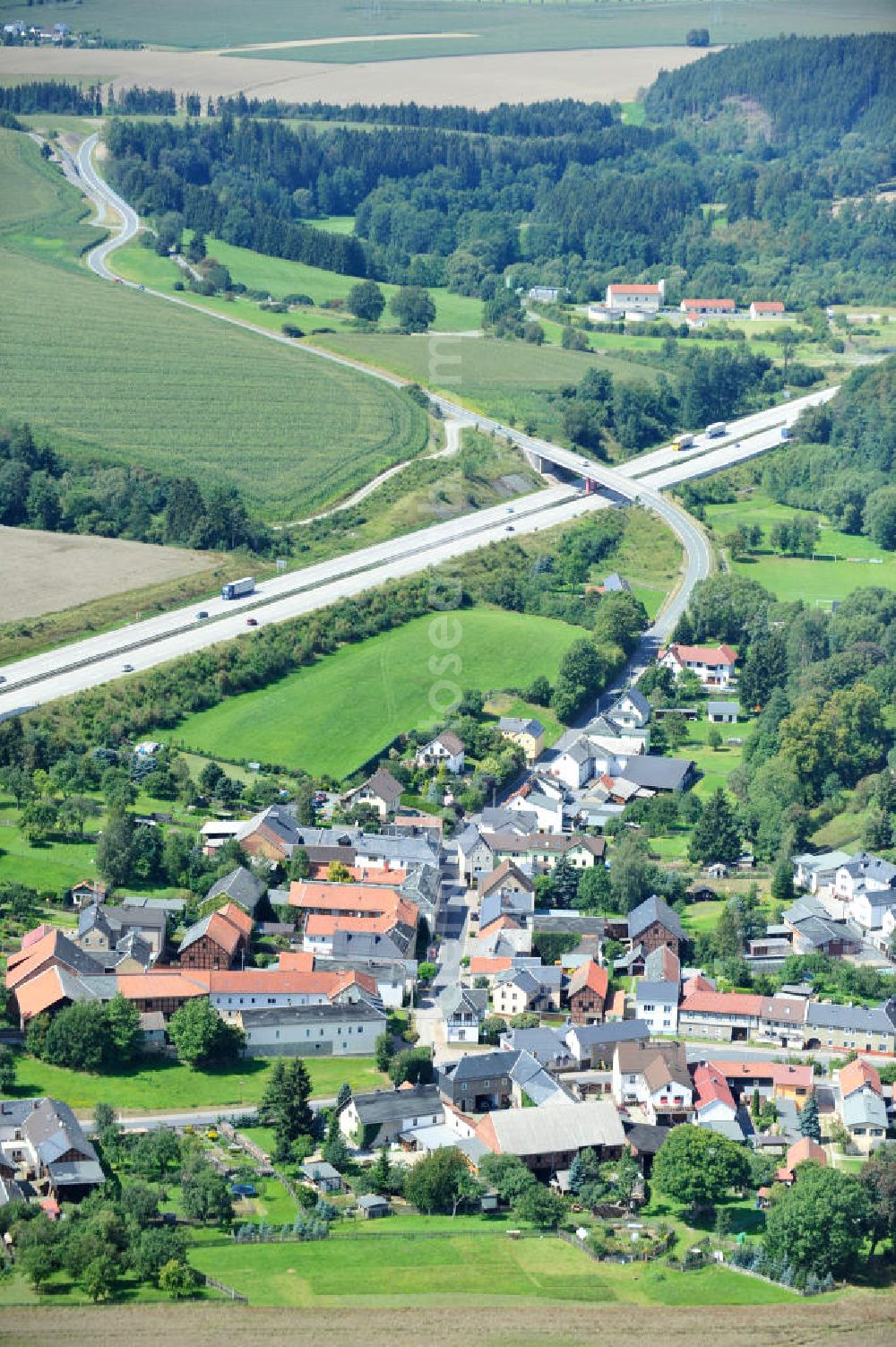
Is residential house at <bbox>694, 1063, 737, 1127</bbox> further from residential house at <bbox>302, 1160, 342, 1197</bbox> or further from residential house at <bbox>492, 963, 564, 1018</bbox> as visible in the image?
residential house at <bbox>302, 1160, 342, 1197</bbox>

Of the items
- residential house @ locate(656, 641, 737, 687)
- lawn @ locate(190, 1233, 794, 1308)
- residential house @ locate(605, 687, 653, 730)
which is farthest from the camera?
residential house @ locate(656, 641, 737, 687)

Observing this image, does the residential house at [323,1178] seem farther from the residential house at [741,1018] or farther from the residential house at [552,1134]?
the residential house at [741,1018]

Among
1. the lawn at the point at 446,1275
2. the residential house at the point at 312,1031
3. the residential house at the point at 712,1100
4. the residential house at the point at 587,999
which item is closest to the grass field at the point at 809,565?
the residential house at the point at 587,999

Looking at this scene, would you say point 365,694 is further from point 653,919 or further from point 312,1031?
point 312,1031

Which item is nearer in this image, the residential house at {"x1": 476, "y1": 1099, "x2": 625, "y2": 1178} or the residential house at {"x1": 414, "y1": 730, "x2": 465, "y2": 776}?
the residential house at {"x1": 476, "y1": 1099, "x2": 625, "y2": 1178}

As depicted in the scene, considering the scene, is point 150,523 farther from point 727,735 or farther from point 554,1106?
point 554,1106

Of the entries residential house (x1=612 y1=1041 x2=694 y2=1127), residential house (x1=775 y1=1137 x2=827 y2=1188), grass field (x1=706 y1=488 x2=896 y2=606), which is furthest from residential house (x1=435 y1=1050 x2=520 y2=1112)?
grass field (x1=706 y1=488 x2=896 y2=606)

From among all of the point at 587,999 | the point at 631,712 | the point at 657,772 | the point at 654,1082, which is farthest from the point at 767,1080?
the point at 631,712
